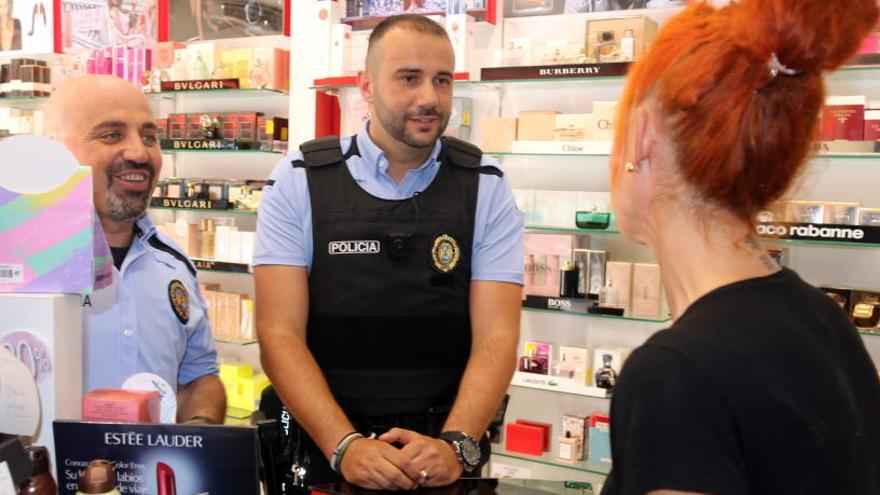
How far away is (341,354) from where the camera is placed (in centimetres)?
225

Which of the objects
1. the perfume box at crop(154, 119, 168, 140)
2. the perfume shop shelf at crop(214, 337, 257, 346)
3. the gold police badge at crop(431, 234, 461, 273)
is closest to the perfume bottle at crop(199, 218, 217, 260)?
the perfume shop shelf at crop(214, 337, 257, 346)

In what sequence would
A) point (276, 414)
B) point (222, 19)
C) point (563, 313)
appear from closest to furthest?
point (276, 414), point (563, 313), point (222, 19)

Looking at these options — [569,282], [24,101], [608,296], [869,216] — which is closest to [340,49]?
[569,282]

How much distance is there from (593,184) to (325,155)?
1.95 m

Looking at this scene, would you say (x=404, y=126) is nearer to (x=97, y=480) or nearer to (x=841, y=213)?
(x=97, y=480)

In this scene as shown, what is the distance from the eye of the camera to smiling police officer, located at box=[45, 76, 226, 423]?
2010 mm

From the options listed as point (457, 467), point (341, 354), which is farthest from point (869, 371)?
point (341, 354)

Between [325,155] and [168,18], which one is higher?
[168,18]

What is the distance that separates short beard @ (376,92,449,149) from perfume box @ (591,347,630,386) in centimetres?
181

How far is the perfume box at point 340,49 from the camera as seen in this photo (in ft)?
14.1

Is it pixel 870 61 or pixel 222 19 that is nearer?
pixel 870 61

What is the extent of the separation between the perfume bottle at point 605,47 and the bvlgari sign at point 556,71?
6cm

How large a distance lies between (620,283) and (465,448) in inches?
71.8

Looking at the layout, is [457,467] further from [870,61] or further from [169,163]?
[169,163]
